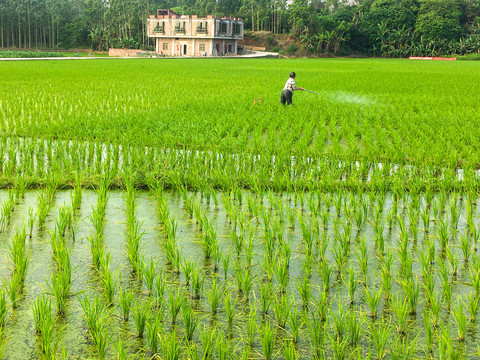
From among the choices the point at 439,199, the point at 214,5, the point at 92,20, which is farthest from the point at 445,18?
the point at 439,199

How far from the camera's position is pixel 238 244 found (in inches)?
129

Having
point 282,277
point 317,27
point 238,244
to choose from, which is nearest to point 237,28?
point 317,27

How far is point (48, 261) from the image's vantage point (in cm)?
322

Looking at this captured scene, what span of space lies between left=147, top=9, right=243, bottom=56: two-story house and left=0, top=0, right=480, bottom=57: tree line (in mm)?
4766

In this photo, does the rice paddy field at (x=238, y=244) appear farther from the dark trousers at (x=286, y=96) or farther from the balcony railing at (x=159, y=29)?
the balcony railing at (x=159, y=29)

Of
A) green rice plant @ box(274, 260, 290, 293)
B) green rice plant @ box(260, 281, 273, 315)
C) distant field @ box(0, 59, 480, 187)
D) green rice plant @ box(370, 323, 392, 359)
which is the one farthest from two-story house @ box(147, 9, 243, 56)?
green rice plant @ box(370, 323, 392, 359)

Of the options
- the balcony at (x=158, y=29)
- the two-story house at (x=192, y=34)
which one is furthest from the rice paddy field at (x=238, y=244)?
the balcony at (x=158, y=29)

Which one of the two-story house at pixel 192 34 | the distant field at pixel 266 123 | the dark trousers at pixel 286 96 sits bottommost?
the distant field at pixel 266 123

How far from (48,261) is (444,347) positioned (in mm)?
2263

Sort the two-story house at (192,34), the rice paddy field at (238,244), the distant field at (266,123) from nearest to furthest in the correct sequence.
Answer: the rice paddy field at (238,244)
the distant field at (266,123)
the two-story house at (192,34)

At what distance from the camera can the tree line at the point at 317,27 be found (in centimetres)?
6291

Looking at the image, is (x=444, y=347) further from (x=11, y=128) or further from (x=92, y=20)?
(x=92, y=20)

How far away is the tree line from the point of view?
62.9m

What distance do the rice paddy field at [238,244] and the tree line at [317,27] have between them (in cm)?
5872
